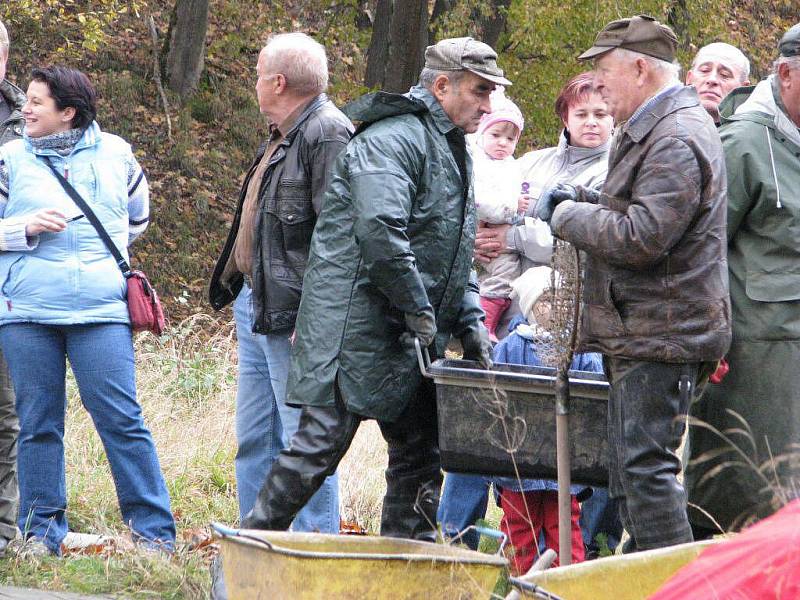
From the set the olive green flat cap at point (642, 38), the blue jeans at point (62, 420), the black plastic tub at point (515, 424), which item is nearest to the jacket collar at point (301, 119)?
the blue jeans at point (62, 420)

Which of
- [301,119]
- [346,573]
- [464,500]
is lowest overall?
[464,500]

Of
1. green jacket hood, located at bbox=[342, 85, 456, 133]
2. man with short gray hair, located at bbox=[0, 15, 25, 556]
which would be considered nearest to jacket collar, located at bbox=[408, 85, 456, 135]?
green jacket hood, located at bbox=[342, 85, 456, 133]

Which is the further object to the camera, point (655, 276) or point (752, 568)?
point (655, 276)

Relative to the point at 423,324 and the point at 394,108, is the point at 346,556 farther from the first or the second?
the point at 394,108

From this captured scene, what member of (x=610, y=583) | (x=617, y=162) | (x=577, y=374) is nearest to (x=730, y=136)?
(x=617, y=162)

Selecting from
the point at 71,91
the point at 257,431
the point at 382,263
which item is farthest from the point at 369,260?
the point at 71,91

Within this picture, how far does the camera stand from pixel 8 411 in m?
5.84

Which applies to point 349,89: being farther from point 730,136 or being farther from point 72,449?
point 730,136

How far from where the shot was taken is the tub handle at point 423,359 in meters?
4.49

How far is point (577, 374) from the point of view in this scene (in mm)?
4629

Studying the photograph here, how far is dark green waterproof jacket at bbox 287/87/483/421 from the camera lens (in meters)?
4.52

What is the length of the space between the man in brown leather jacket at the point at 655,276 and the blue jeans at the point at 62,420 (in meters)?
2.30

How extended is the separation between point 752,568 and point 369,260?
2219 millimetres

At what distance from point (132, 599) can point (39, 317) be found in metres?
1.31
